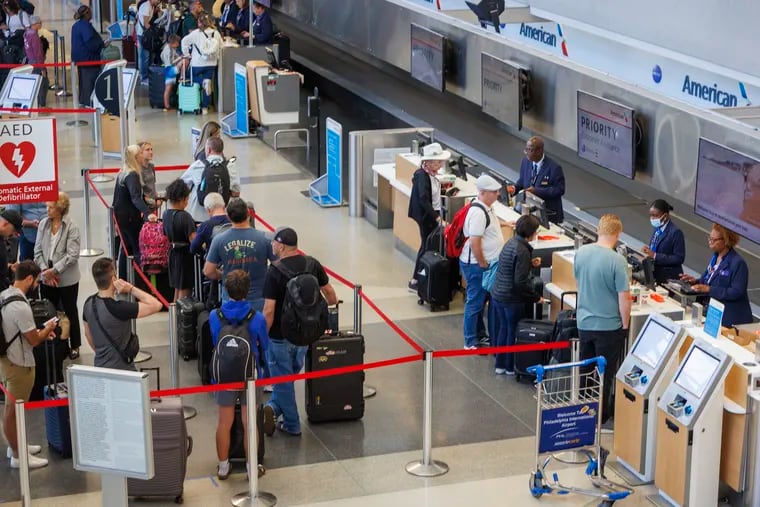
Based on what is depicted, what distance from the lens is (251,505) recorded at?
8531mm

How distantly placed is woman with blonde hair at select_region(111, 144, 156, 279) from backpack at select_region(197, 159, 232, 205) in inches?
23.1

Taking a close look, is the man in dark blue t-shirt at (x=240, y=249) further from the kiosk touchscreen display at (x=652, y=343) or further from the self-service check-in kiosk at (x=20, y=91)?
the self-service check-in kiosk at (x=20, y=91)

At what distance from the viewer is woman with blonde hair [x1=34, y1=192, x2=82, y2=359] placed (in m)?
10.7

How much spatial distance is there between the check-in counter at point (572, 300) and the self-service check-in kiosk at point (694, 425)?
1379mm

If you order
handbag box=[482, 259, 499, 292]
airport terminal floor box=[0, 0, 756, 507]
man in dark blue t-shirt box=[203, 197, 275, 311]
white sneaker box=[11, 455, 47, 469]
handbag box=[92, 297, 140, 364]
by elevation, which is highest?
man in dark blue t-shirt box=[203, 197, 275, 311]

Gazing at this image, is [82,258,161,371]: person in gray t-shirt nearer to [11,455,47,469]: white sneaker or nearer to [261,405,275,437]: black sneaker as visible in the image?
[11,455,47,469]: white sneaker

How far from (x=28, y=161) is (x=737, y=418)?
21.0 ft

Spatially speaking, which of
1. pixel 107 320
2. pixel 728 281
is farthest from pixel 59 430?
pixel 728 281

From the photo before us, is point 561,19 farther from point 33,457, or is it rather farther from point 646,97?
point 33,457

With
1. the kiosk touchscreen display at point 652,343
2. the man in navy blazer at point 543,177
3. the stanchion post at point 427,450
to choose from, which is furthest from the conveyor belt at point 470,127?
the stanchion post at point 427,450

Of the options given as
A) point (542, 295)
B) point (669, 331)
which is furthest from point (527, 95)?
point (669, 331)

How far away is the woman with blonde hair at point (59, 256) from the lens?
35.2 ft

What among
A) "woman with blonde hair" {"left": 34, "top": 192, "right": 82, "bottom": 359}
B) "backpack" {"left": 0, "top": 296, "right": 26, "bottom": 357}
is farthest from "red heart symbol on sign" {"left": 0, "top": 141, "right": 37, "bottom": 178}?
"backpack" {"left": 0, "top": 296, "right": 26, "bottom": 357}

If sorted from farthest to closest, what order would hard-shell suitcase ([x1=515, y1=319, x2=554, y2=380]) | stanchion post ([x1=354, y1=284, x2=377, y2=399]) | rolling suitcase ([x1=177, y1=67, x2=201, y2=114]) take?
rolling suitcase ([x1=177, y1=67, x2=201, y2=114])
hard-shell suitcase ([x1=515, y1=319, x2=554, y2=380])
stanchion post ([x1=354, y1=284, x2=377, y2=399])
